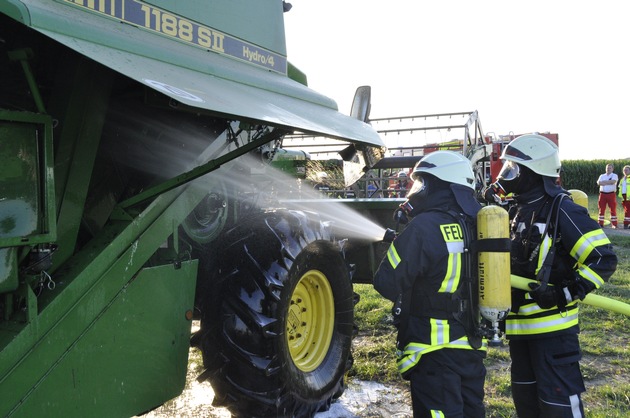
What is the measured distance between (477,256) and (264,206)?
66.7 inches

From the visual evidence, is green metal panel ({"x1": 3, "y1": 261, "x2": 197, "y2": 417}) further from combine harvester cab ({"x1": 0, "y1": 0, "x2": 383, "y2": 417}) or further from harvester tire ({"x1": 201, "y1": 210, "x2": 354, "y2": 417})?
harvester tire ({"x1": 201, "y1": 210, "x2": 354, "y2": 417})

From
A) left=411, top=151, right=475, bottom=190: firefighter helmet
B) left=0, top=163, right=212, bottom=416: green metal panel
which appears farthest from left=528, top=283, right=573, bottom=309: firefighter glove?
left=0, top=163, right=212, bottom=416: green metal panel

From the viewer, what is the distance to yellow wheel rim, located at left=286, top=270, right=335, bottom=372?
143 inches

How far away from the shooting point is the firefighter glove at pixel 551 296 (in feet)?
10.1

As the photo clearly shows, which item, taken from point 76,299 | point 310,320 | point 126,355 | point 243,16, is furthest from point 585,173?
point 76,299

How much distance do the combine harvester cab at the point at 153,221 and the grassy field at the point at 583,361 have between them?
1.12 meters

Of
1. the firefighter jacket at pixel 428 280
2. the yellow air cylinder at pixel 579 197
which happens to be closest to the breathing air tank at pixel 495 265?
the firefighter jacket at pixel 428 280

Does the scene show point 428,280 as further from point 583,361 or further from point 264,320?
point 583,361

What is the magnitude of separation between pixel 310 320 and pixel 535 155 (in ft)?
5.96

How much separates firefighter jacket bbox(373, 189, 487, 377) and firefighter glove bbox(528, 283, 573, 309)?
0.49m

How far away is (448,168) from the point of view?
3.06 metres

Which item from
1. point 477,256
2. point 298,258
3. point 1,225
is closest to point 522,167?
point 477,256

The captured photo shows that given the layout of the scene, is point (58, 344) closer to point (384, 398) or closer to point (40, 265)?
point (40, 265)

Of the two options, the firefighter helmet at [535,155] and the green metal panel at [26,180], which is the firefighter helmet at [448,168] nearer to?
the firefighter helmet at [535,155]
